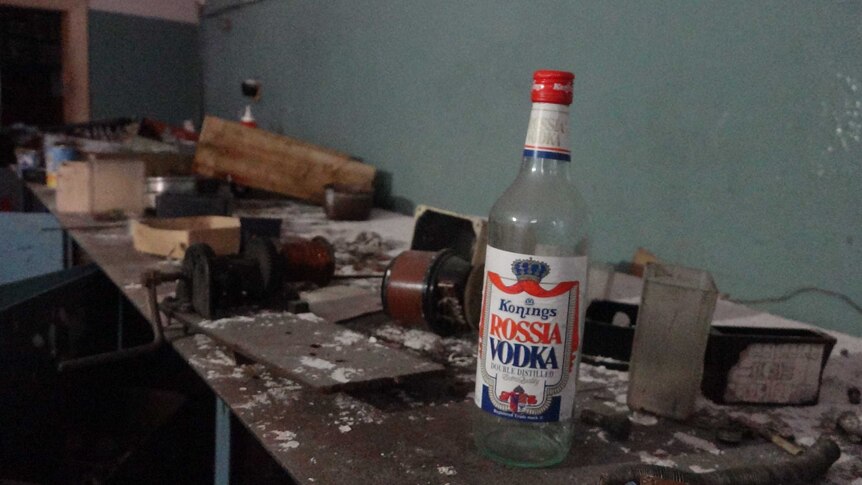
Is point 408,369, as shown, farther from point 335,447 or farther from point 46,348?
point 46,348

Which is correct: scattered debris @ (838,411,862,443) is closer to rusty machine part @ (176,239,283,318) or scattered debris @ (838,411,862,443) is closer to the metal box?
the metal box

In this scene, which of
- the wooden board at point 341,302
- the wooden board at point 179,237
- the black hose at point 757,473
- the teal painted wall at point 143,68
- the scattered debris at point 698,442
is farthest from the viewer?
the teal painted wall at point 143,68

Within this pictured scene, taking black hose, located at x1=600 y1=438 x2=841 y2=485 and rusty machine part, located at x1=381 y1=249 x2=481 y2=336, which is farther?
rusty machine part, located at x1=381 y1=249 x2=481 y2=336

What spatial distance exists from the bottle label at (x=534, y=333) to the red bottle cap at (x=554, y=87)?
0.16 meters

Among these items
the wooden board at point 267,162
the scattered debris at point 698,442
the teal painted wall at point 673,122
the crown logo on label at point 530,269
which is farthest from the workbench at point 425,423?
the wooden board at point 267,162

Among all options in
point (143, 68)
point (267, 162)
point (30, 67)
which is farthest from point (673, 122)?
point (30, 67)

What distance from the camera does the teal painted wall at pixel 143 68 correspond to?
4.30 meters

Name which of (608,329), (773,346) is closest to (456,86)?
(608,329)

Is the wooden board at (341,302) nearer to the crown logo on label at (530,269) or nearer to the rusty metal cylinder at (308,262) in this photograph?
the rusty metal cylinder at (308,262)

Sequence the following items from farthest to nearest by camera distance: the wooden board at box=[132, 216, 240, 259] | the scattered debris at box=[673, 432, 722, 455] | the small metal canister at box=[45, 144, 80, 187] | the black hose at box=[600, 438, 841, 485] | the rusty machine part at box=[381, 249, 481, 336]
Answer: the small metal canister at box=[45, 144, 80, 187], the wooden board at box=[132, 216, 240, 259], the rusty machine part at box=[381, 249, 481, 336], the scattered debris at box=[673, 432, 722, 455], the black hose at box=[600, 438, 841, 485]

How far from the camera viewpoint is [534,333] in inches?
25.3

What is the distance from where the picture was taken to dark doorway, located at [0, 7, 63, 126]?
523cm

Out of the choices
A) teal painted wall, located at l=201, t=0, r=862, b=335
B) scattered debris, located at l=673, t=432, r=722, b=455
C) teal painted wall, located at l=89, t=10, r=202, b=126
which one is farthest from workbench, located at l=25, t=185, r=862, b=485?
teal painted wall, located at l=89, t=10, r=202, b=126

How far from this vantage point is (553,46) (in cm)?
176
